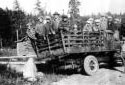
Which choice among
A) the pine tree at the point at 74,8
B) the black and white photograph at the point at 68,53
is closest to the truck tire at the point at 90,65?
the black and white photograph at the point at 68,53

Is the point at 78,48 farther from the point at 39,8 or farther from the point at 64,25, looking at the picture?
the point at 39,8

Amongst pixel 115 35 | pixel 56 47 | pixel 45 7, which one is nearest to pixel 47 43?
pixel 56 47

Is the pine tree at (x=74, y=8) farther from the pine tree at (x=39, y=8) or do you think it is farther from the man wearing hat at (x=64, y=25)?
the man wearing hat at (x=64, y=25)

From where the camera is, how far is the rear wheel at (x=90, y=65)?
10.8 m

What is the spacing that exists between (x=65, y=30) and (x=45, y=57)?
1585mm

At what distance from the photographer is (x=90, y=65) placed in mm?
11234

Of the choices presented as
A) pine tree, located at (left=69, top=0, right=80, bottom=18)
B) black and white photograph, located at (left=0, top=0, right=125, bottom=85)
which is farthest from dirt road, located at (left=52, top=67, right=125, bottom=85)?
pine tree, located at (left=69, top=0, right=80, bottom=18)

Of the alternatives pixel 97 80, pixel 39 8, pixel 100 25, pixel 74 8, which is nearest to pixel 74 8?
pixel 74 8

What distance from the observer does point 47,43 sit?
10.8 m

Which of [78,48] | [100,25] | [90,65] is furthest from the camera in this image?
[100,25]

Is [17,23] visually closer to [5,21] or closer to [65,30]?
[5,21]

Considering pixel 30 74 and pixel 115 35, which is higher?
pixel 115 35

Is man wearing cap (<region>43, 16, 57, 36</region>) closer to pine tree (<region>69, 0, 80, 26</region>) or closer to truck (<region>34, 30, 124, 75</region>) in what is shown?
truck (<region>34, 30, 124, 75</region>)

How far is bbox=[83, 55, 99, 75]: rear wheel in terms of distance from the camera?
426 inches
